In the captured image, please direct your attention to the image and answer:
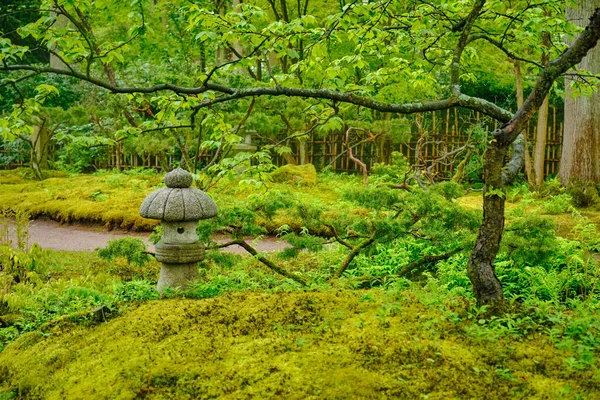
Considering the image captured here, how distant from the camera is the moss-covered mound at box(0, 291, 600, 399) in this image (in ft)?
8.40

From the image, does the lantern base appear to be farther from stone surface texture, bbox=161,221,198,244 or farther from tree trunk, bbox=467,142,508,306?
tree trunk, bbox=467,142,508,306

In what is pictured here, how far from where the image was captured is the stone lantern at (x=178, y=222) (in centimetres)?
480

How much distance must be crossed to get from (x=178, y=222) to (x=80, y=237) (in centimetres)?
553

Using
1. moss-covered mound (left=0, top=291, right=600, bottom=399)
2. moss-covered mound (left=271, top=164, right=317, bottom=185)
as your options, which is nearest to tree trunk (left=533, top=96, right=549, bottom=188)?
moss-covered mound (left=271, top=164, right=317, bottom=185)

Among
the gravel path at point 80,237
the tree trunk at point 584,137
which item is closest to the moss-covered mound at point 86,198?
the gravel path at point 80,237

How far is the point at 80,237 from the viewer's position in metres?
9.65

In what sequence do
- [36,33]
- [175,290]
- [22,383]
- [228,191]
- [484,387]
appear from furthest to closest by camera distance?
[228,191] < [175,290] < [36,33] < [22,383] < [484,387]

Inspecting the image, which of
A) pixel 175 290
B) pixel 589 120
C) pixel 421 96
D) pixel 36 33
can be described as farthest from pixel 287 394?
pixel 421 96

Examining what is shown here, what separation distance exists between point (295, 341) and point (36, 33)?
297 centimetres

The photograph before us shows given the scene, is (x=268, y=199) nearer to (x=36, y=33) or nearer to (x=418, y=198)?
(x=418, y=198)

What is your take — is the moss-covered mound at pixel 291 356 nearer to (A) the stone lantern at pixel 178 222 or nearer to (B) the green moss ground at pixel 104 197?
(A) the stone lantern at pixel 178 222

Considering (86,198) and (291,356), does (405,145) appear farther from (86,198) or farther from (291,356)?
(291,356)

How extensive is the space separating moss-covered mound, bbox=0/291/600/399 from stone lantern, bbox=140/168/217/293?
0.97 metres

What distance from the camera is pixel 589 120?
1106 centimetres
